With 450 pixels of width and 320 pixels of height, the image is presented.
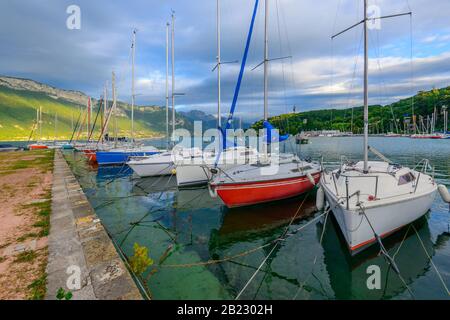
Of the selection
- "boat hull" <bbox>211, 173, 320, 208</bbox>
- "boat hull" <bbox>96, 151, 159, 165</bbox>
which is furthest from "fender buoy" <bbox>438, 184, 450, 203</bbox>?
"boat hull" <bbox>96, 151, 159, 165</bbox>

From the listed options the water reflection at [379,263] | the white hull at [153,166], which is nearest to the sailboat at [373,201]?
the water reflection at [379,263]

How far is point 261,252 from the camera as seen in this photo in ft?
28.8

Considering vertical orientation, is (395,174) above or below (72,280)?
above

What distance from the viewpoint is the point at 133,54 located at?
31094 mm

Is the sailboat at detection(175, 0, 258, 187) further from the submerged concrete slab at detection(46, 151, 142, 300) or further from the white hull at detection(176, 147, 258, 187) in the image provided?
the submerged concrete slab at detection(46, 151, 142, 300)

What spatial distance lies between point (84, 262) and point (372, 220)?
28.4 ft

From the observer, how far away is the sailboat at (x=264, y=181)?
41.1ft

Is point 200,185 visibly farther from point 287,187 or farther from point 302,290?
point 302,290

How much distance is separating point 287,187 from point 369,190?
18.0ft

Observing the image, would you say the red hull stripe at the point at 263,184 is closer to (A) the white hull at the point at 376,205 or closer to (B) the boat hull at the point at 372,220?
(A) the white hull at the point at 376,205

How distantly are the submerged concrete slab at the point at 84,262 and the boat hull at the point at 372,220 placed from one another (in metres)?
6.43

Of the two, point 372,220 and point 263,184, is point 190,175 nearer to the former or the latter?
point 263,184
